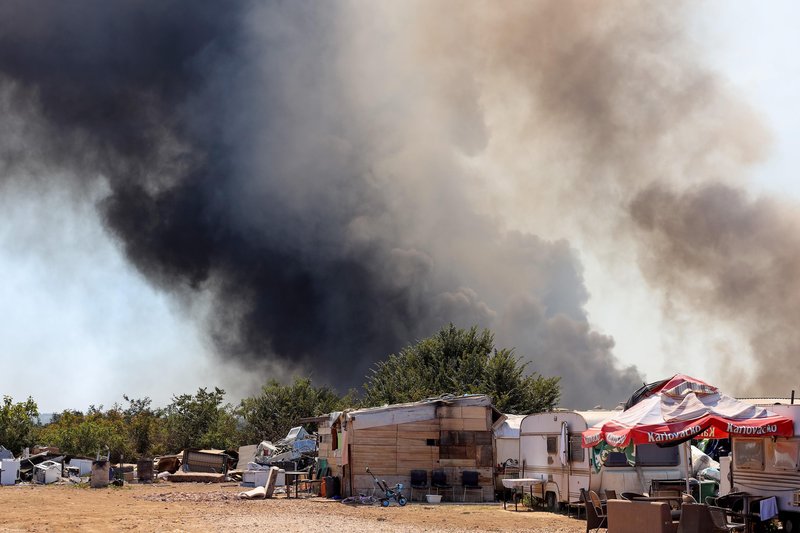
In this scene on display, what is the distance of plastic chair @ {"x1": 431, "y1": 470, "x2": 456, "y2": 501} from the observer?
30375 mm

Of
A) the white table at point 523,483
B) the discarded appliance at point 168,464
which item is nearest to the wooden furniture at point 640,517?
the white table at point 523,483

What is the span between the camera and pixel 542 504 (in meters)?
26.9

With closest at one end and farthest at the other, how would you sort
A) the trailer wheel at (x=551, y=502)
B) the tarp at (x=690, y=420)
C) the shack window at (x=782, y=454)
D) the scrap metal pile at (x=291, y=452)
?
1. the tarp at (x=690, y=420)
2. the shack window at (x=782, y=454)
3. the trailer wheel at (x=551, y=502)
4. the scrap metal pile at (x=291, y=452)

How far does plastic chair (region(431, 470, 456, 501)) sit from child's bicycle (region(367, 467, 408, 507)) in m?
1.30

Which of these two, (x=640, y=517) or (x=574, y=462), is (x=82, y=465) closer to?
(x=574, y=462)

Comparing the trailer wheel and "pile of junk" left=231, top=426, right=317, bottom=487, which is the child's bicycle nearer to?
the trailer wheel

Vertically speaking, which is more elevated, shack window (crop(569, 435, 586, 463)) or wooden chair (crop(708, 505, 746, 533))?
shack window (crop(569, 435, 586, 463))

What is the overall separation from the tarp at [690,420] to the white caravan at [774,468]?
21.1 inches

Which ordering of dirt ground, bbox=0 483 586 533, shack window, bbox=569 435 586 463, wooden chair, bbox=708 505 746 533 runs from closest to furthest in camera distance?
wooden chair, bbox=708 505 746 533 → dirt ground, bbox=0 483 586 533 → shack window, bbox=569 435 586 463

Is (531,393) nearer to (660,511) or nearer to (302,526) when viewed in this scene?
(302,526)

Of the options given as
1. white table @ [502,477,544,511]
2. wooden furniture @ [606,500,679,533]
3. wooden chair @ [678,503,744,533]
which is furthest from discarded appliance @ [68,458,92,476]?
wooden chair @ [678,503,744,533]

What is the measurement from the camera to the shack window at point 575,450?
78.9 ft

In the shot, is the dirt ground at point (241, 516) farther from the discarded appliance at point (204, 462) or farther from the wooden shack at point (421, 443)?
the discarded appliance at point (204, 462)

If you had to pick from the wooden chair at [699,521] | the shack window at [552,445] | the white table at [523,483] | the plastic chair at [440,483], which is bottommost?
the plastic chair at [440,483]
